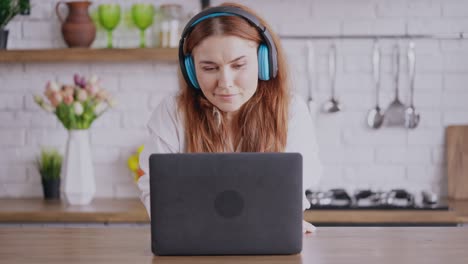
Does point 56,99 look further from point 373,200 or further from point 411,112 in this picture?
point 411,112

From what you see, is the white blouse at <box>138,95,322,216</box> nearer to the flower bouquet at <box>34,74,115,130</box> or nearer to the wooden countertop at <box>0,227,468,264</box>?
the wooden countertop at <box>0,227,468,264</box>

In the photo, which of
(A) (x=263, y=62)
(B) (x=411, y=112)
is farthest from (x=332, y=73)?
(A) (x=263, y=62)

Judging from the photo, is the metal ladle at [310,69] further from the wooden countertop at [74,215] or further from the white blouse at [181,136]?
the white blouse at [181,136]

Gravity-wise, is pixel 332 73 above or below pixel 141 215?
above

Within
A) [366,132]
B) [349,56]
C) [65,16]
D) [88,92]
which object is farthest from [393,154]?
[65,16]

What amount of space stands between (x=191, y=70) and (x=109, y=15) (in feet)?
5.08

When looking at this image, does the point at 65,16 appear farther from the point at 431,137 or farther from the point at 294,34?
the point at 431,137

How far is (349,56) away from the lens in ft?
11.2

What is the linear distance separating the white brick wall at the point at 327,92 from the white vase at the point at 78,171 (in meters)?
0.25

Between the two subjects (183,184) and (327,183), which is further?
(327,183)

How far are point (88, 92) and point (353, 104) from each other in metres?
1.20

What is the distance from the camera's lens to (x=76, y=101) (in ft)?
10.3

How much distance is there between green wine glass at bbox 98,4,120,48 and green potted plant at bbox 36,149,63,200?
2.03ft

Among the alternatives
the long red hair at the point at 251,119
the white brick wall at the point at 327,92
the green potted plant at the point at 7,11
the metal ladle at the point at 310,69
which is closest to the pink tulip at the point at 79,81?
the white brick wall at the point at 327,92
